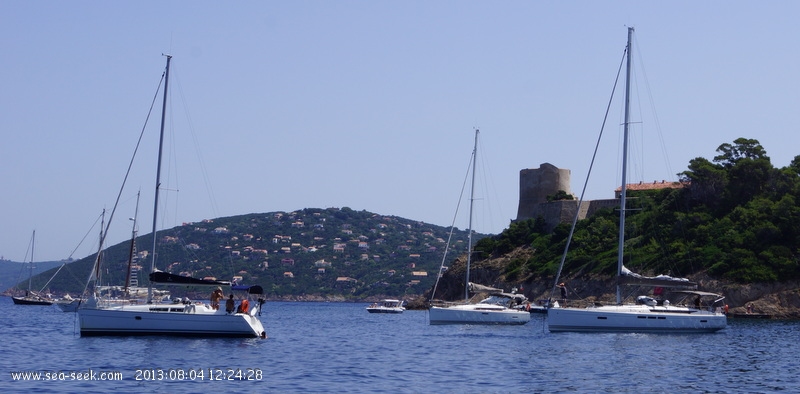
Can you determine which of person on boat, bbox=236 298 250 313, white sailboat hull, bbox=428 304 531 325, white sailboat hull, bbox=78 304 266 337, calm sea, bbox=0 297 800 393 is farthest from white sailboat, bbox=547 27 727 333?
white sailboat hull, bbox=78 304 266 337

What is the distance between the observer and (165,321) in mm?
31156

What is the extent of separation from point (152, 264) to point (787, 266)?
134ft

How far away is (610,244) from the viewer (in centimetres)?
7294

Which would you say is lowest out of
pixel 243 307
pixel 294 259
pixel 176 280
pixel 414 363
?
pixel 414 363

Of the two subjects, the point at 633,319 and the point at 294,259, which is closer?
the point at 633,319

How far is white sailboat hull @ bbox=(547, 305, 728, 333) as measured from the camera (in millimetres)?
36781

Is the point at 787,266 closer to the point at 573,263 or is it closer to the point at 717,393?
the point at 573,263

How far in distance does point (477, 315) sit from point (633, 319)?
1229 centimetres

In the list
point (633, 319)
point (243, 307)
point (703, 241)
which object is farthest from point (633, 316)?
point (703, 241)

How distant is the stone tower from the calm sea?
53.1m

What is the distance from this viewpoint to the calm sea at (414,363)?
21156 millimetres

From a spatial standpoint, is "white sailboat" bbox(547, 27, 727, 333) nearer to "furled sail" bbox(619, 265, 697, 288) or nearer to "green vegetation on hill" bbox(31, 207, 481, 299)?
"furled sail" bbox(619, 265, 697, 288)

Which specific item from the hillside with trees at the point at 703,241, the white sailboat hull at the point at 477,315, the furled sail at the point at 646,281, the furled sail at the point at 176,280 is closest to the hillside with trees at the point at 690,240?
the hillside with trees at the point at 703,241

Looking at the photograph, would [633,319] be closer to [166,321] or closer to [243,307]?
[243,307]
